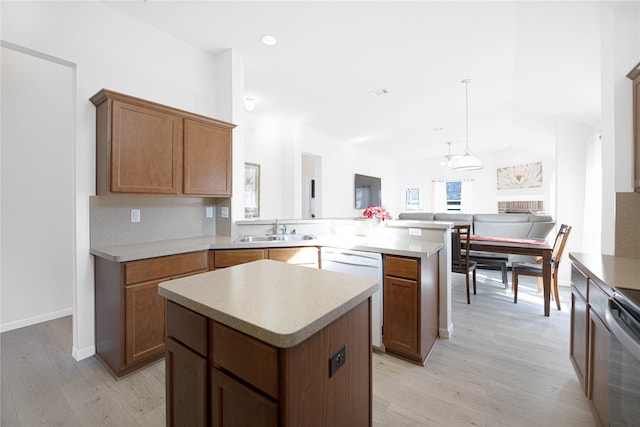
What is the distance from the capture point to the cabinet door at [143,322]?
1992 millimetres

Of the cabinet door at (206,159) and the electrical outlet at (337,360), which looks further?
the cabinet door at (206,159)

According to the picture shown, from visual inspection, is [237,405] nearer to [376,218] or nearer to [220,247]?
[220,247]

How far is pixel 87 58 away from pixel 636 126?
13.2 ft

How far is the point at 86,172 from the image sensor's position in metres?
2.24

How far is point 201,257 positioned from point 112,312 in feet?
2.33

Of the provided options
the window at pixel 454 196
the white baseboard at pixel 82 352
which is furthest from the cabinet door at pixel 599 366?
the window at pixel 454 196

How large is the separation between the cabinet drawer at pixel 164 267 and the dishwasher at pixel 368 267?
117 centimetres

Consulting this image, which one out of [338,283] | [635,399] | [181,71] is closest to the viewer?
[635,399]

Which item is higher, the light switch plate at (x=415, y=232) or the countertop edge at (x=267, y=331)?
the light switch plate at (x=415, y=232)

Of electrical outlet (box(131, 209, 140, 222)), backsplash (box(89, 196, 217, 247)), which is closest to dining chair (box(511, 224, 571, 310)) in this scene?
backsplash (box(89, 196, 217, 247))

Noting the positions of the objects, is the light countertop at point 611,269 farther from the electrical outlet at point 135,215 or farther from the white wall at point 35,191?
the white wall at point 35,191

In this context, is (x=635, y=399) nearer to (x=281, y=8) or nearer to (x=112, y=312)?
(x=112, y=312)

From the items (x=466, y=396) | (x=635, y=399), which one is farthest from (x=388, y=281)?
(x=635, y=399)

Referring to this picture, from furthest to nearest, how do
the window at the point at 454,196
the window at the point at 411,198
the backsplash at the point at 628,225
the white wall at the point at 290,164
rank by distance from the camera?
the window at the point at 411,198 → the window at the point at 454,196 → the white wall at the point at 290,164 → the backsplash at the point at 628,225
